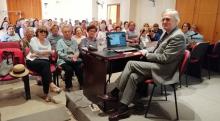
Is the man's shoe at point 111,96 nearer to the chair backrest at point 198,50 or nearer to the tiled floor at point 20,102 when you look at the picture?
the tiled floor at point 20,102

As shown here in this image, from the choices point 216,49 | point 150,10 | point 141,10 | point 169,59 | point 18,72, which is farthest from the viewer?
point 141,10

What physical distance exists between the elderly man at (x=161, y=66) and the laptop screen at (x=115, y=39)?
561 mm

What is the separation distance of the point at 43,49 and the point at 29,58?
253mm

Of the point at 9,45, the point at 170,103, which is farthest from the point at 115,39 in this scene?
the point at 9,45

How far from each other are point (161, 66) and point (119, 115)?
0.74 meters

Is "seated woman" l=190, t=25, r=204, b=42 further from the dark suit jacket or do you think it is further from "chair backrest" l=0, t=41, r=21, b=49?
"chair backrest" l=0, t=41, r=21, b=49

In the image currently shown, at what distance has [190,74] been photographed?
14.4ft

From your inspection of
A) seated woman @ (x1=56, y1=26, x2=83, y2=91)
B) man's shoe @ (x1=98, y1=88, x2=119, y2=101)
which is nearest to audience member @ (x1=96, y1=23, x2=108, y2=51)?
seated woman @ (x1=56, y1=26, x2=83, y2=91)

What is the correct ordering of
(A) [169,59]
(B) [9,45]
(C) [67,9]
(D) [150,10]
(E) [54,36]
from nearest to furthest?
1. (A) [169,59]
2. (B) [9,45]
3. (E) [54,36]
4. (D) [150,10]
5. (C) [67,9]

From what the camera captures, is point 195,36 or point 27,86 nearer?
point 27,86

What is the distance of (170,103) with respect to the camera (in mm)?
2877

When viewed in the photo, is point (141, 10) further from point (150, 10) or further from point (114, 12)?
point (114, 12)

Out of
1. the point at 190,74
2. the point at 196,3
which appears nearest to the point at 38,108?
the point at 190,74

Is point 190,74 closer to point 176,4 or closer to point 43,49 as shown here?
point 176,4
